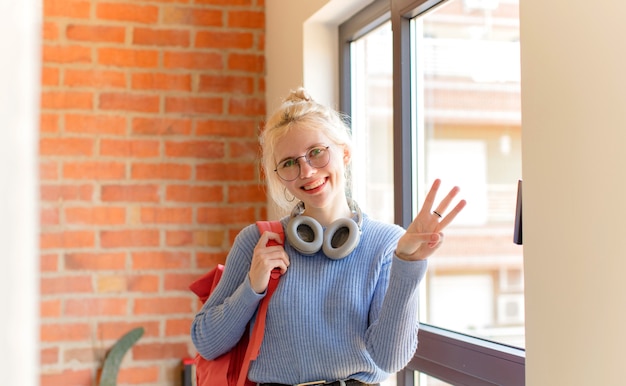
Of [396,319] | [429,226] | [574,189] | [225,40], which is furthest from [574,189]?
[225,40]

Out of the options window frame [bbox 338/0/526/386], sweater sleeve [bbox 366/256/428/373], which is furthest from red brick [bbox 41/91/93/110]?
sweater sleeve [bbox 366/256/428/373]

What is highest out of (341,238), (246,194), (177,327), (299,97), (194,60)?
(194,60)

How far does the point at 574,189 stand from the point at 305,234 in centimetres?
67

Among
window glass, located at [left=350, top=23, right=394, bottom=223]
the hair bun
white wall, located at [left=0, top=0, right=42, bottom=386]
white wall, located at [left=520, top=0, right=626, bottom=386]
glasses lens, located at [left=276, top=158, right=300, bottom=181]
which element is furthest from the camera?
window glass, located at [left=350, top=23, right=394, bottom=223]

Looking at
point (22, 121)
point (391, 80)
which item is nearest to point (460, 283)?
point (391, 80)

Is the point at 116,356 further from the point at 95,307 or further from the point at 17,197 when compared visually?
the point at 17,197

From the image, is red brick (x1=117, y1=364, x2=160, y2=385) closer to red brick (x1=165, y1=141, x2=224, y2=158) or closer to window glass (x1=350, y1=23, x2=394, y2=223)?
red brick (x1=165, y1=141, x2=224, y2=158)

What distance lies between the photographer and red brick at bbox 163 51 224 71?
113 inches

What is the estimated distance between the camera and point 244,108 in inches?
116

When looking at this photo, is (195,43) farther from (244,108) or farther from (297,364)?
(297,364)

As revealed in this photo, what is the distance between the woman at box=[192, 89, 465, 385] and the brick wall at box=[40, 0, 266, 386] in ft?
4.06

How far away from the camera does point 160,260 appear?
2842 mm

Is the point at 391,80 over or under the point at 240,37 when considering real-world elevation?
under

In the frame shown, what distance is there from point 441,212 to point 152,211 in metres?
1.77
